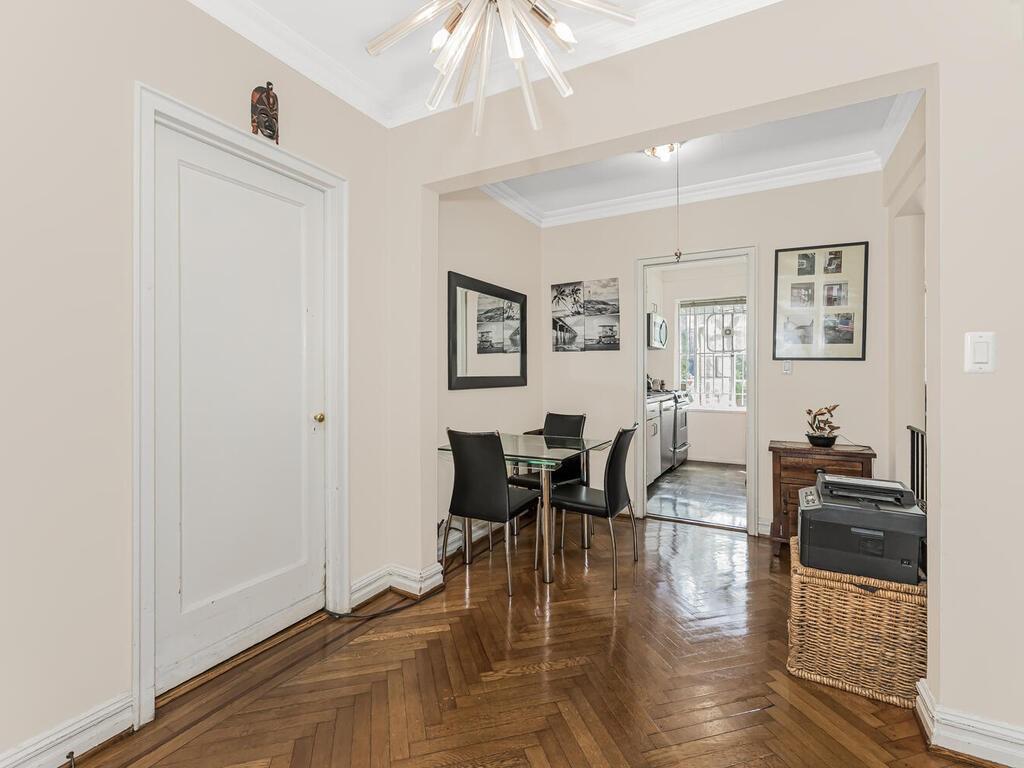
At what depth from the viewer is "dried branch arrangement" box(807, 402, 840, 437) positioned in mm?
3273

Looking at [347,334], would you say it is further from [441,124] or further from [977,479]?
[977,479]

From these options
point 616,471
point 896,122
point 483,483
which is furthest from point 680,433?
point 483,483

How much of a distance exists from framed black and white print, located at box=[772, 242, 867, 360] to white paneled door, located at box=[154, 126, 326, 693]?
3.23m

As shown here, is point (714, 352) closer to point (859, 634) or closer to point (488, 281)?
point (488, 281)

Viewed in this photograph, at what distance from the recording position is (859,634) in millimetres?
1864

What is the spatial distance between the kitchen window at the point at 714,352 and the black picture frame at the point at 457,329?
3414 millimetres

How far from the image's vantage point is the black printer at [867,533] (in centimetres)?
182

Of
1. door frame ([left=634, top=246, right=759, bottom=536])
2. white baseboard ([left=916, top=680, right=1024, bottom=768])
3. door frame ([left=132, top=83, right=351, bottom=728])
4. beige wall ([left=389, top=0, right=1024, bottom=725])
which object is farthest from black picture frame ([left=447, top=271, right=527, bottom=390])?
white baseboard ([left=916, top=680, right=1024, bottom=768])

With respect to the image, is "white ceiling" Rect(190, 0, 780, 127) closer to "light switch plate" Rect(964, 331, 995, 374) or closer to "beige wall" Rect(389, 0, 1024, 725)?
"beige wall" Rect(389, 0, 1024, 725)

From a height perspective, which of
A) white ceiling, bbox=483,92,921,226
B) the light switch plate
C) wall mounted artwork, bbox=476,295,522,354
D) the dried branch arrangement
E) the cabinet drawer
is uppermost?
white ceiling, bbox=483,92,921,226

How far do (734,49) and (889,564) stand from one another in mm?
2081

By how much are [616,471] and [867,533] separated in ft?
3.95

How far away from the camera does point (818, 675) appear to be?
1925 mm

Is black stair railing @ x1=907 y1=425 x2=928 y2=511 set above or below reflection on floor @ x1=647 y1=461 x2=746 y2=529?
above
